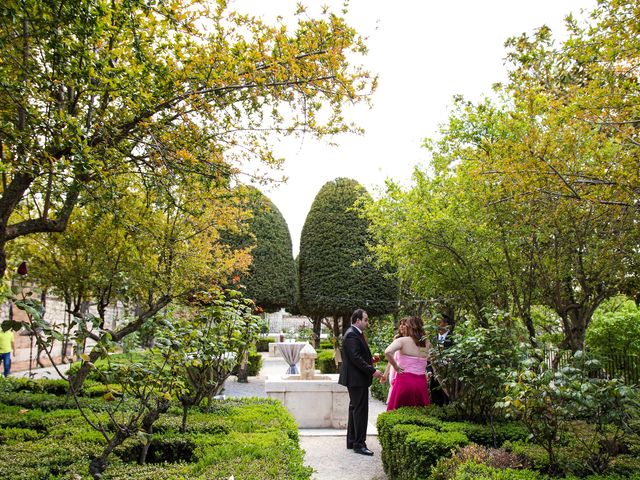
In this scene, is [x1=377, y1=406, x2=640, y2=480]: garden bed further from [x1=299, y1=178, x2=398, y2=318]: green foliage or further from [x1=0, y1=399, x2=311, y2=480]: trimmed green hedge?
[x1=299, y1=178, x2=398, y2=318]: green foliage

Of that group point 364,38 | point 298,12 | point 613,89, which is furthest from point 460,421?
point 298,12

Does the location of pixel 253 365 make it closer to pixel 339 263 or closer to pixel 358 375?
pixel 339 263

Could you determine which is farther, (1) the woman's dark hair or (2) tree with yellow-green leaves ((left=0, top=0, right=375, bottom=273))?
(1) the woman's dark hair

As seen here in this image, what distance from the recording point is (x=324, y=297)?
22.6 metres

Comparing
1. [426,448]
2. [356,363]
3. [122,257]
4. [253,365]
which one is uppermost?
[122,257]

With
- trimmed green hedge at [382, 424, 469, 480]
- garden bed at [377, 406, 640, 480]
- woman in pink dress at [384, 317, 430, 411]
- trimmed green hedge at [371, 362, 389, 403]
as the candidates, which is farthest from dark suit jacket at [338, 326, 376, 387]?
trimmed green hedge at [371, 362, 389, 403]

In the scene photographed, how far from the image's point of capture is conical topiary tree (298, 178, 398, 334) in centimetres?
2208

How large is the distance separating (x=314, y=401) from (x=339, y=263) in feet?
41.4

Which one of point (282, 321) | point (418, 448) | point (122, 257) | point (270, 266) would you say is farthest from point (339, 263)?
point (282, 321)

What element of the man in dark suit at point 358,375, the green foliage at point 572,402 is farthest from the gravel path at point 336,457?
the green foliage at point 572,402

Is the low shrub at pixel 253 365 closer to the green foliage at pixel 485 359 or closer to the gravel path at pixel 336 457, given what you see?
the gravel path at pixel 336 457

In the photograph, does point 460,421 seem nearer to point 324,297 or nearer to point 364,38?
point 364,38

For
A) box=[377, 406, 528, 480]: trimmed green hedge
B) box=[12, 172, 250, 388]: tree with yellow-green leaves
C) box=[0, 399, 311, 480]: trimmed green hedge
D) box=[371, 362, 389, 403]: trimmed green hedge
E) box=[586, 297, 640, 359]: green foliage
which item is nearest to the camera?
box=[0, 399, 311, 480]: trimmed green hedge

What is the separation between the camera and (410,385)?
7281 millimetres
